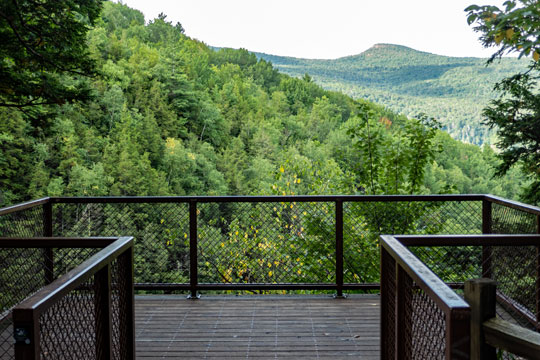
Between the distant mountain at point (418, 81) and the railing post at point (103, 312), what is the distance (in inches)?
1073

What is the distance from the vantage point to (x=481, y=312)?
113 cm

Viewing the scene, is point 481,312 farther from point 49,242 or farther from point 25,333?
point 49,242

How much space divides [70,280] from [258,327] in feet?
7.44

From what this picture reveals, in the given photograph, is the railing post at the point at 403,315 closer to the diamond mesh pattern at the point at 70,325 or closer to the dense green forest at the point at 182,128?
the diamond mesh pattern at the point at 70,325

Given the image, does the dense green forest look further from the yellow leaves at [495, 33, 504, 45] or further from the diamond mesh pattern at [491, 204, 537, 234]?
the yellow leaves at [495, 33, 504, 45]

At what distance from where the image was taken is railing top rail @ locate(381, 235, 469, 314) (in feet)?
3.96

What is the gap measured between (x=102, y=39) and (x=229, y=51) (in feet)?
70.4

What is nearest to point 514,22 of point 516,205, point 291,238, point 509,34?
point 509,34

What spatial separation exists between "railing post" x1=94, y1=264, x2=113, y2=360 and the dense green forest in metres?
19.2

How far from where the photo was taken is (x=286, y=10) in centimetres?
4156

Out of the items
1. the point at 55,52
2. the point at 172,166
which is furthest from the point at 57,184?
the point at 55,52

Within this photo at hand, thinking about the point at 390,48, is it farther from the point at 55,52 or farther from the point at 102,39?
the point at 55,52

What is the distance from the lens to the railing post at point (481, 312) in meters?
1.11

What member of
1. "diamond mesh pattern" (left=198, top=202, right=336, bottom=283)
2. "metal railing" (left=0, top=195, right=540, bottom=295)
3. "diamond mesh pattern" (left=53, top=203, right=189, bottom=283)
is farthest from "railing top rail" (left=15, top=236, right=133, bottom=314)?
"diamond mesh pattern" (left=198, top=202, right=336, bottom=283)
